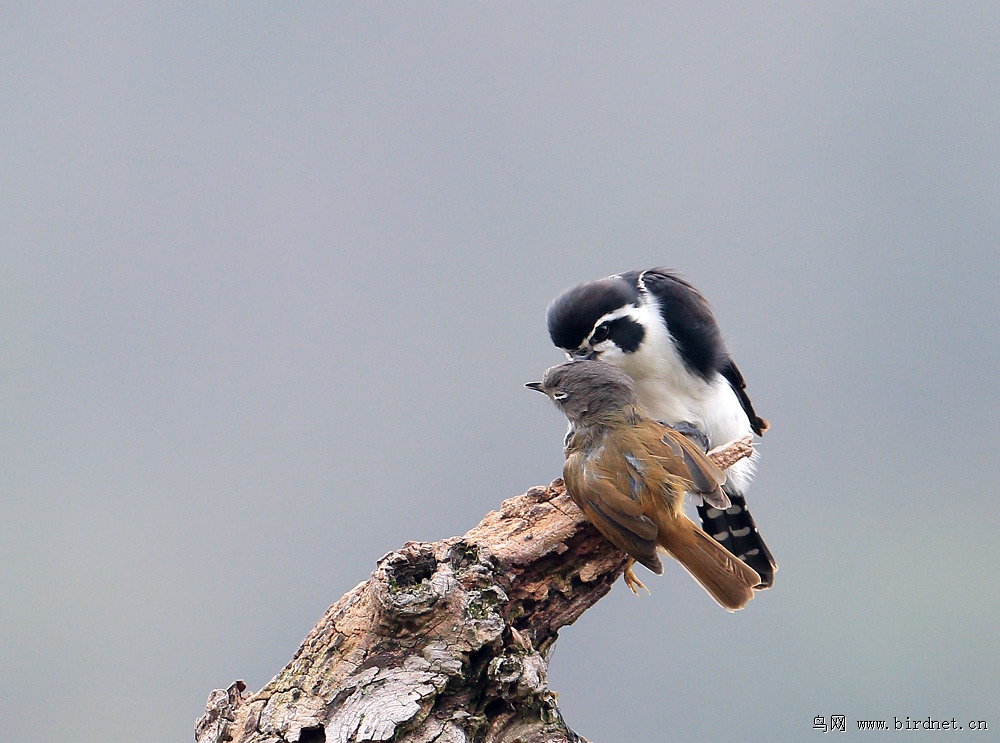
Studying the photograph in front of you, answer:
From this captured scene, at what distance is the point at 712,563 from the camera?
418 cm

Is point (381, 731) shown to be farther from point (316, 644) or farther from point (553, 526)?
point (553, 526)

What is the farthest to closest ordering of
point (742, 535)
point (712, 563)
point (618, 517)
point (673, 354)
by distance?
point (742, 535) → point (673, 354) → point (712, 563) → point (618, 517)

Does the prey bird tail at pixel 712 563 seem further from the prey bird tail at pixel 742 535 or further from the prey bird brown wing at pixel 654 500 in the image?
the prey bird tail at pixel 742 535

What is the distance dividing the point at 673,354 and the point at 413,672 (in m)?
2.92

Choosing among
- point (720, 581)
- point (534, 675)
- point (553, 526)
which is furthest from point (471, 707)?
point (720, 581)

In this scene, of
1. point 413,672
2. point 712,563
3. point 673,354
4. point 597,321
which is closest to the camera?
point 413,672

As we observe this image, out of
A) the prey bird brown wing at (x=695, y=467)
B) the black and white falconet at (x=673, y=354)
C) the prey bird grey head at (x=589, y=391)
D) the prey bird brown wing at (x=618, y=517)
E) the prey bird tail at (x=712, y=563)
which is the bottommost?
the prey bird tail at (x=712, y=563)

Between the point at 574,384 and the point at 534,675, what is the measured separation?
150 centimetres

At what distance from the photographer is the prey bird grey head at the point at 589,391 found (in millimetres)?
4516

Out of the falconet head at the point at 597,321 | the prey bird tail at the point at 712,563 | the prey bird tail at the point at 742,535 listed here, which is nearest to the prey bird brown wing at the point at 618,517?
the prey bird tail at the point at 712,563

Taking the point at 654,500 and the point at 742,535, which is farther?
the point at 742,535

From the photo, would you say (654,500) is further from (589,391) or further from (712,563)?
(589,391)

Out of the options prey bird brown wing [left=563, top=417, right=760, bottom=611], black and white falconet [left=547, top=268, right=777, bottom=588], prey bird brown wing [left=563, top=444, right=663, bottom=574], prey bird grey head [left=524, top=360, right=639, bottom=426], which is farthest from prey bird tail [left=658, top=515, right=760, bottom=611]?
black and white falconet [left=547, top=268, right=777, bottom=588]

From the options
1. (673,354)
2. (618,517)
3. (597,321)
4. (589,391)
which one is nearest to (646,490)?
(618,517)
